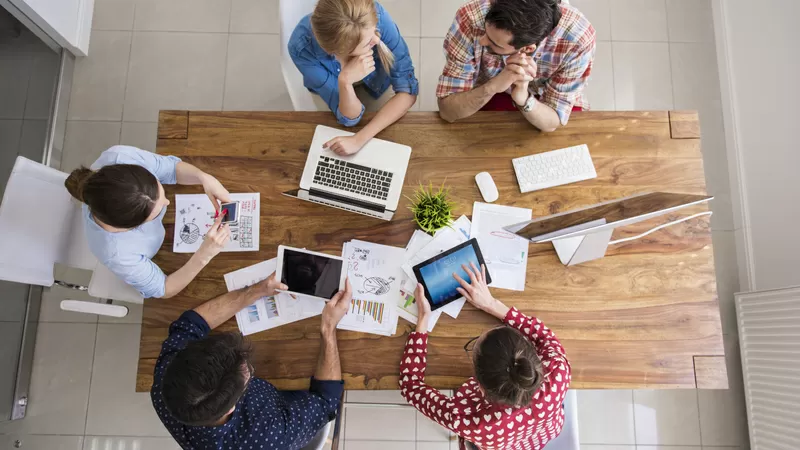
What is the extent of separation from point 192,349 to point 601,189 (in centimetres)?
147

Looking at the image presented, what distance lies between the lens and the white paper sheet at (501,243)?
1716 mm

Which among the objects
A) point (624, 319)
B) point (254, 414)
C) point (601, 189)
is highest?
point (601, 189)

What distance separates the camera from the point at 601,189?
1.77 m

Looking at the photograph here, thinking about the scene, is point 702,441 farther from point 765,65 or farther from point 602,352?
point 765,65

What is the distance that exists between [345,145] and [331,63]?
1.16 ft

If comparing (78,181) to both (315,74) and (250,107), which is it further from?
(250,107)

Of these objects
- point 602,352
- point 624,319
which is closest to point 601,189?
point 624,319

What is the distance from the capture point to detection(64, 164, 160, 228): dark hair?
1385mm

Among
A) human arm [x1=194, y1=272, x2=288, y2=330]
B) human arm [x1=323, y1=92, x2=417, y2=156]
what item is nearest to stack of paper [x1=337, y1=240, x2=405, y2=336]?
human arm [x1=194, y1=272, x2=288, y2=330]

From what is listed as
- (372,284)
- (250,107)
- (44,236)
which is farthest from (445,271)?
(250,107)

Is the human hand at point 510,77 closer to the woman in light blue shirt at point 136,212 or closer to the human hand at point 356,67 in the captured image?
the human hand at point 356,67

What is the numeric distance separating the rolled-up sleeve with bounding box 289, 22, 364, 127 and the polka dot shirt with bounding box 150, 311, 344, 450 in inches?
35.2

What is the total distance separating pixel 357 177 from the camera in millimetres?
1772

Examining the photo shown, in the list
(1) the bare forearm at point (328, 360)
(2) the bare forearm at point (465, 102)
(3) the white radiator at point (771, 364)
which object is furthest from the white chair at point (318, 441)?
(3) the white radiator at point (771, 364)
